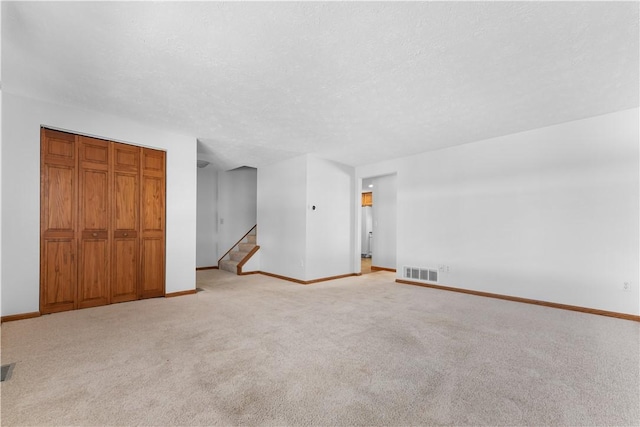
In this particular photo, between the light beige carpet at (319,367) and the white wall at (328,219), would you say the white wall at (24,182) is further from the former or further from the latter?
the white wall at (328,219)

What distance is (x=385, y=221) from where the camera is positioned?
299 inches

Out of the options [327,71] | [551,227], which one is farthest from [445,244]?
[327,71]

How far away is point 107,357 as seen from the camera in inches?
93.6

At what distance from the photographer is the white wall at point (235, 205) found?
8031 mm

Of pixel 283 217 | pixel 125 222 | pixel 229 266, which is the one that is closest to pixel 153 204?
pixel 125 222

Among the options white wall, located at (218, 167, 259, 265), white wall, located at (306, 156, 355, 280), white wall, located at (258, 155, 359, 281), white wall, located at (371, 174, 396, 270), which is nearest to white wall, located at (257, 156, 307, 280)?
white wall, located at (258, 155, 359, 281)

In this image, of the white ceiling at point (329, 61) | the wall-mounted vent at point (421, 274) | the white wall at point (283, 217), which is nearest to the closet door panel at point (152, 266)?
the white ceiling at point (329, 61)

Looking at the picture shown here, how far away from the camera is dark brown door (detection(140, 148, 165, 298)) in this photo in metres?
4.25

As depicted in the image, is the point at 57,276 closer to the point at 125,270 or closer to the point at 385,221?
the point at 125,270

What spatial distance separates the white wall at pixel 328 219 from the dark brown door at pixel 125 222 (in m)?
2.94

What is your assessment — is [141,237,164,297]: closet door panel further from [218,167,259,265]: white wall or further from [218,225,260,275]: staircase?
[218,167,259,265]: white wall

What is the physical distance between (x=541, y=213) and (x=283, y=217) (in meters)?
4.59

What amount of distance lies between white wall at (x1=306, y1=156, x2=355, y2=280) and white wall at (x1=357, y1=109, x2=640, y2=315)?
158 cm

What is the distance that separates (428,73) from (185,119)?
3.16 meters
